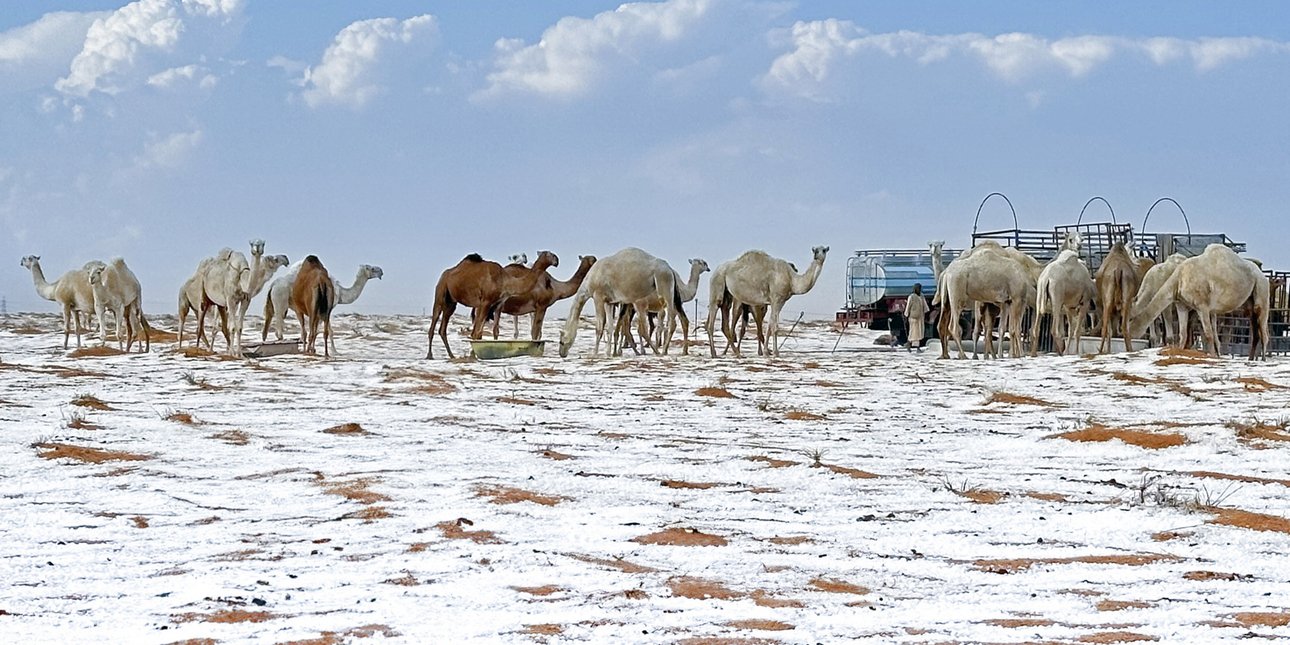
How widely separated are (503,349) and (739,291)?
4.83m

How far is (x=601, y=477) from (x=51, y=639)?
145 inches

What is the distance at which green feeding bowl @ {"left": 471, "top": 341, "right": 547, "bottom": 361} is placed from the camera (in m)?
21.5

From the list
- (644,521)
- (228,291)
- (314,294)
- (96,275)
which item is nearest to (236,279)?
(228,291)

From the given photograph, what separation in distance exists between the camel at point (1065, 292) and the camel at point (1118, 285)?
0.25 metres

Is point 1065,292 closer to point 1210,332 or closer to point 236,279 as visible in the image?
point 1210,332

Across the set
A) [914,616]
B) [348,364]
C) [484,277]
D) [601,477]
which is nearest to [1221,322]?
[484,277]

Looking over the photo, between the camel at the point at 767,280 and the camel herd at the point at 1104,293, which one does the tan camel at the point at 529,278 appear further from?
the camel herd at the point at 1104,293

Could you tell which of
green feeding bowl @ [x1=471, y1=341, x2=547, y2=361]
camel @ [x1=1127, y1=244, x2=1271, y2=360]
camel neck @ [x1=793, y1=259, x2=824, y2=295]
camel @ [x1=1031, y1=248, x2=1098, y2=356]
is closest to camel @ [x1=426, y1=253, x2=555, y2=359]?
green feeding bowl @ [x1=471, y1=341, x2=547, y2=361]

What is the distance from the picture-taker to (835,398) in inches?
524

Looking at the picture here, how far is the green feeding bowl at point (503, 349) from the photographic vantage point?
70.6 ft

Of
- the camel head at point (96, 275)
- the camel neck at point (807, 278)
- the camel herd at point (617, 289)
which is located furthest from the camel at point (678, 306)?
the camel head at point (96, 275)

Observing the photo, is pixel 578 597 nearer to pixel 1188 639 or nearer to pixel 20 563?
pixel 1188 639

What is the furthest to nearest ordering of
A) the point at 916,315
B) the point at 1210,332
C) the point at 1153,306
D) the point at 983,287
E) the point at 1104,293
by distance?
the point at 916,315, the point at 1104,293, the point at 983,287, the point at 1153,306, the point at 1210,332

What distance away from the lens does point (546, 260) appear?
25797 millimetres
